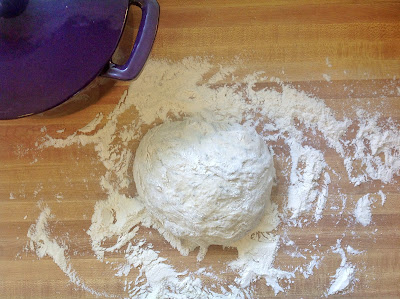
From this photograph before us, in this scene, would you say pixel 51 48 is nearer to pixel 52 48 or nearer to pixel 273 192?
pixel 52 48

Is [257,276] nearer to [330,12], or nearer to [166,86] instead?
[166,86]

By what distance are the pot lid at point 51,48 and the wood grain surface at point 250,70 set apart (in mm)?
272

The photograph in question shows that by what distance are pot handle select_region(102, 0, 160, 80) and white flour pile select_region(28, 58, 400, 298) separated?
23 cm

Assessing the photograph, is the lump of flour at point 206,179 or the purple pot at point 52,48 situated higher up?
the purple pot at point 52,48

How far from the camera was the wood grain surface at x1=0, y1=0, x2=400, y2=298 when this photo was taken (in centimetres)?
93

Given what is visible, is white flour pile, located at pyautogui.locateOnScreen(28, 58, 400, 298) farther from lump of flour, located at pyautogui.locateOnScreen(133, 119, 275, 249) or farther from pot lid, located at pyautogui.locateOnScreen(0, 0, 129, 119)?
pot lid, located at pyautogui.locateOnScreen(0, 0, 129, 119)

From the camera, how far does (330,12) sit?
0.93 m

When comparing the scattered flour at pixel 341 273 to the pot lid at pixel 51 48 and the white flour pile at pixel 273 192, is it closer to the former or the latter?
the white flour pile at pixel 273 192

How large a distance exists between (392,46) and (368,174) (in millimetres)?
328

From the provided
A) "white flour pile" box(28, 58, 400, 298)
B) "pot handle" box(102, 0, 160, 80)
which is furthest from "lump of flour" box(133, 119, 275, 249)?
"pot handle" box(102, 0, 160, 80)

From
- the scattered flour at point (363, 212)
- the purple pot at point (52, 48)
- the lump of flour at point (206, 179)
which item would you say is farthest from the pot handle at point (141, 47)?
the scattered flour at point (363, 212)

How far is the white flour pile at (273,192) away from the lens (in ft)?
3.08

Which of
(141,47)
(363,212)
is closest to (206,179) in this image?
(141,47)

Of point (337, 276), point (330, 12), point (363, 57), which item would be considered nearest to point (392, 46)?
point (363, 57)
